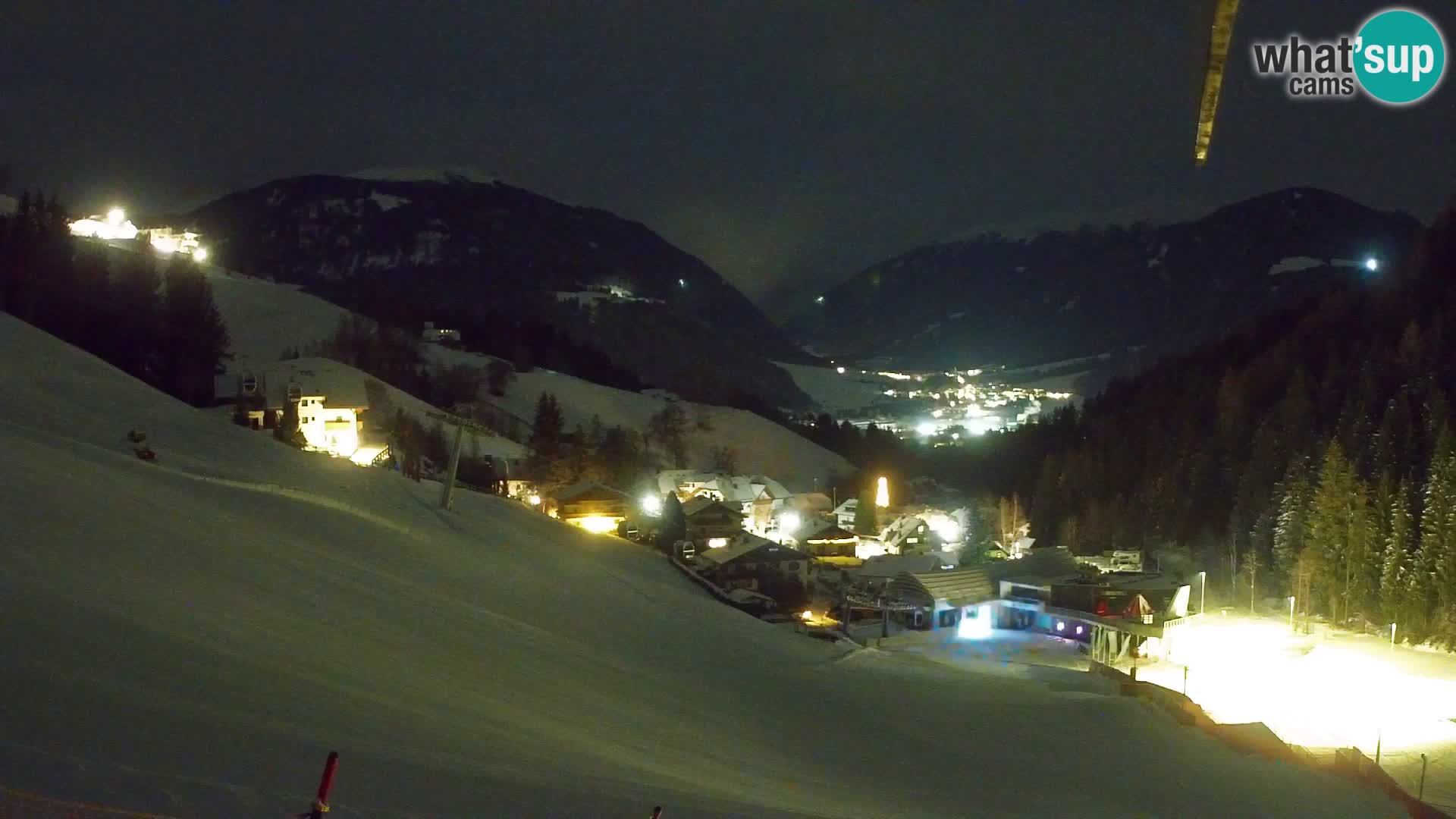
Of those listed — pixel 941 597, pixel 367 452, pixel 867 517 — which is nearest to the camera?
pixel 941 597

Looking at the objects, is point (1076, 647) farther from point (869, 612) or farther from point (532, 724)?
point (532, 724)

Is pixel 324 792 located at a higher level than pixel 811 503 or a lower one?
lower

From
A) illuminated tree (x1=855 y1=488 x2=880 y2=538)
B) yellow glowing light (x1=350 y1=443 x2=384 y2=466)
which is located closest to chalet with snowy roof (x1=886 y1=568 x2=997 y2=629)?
illuminated tree (x1=855 y1=488 x2=880 y2=538)

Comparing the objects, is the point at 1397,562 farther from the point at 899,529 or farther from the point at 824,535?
the point at 824,535

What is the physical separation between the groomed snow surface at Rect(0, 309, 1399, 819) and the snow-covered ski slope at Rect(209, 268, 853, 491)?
5210 centimetres

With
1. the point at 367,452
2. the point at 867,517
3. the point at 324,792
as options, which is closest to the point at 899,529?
the point at 867,517

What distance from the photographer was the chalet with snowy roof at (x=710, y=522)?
4012cm

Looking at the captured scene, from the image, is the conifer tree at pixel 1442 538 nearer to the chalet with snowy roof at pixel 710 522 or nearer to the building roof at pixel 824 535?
the chalet with snowy roof at pixel 710 522

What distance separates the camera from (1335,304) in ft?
174

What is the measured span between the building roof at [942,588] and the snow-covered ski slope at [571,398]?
3610 cm

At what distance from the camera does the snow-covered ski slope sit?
6869 centimetres

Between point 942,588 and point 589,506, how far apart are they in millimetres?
14383

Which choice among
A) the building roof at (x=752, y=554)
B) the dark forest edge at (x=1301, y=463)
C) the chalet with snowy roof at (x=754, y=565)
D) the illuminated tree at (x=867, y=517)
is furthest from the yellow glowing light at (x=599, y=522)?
the dark forest edge at (x=1301, y=463)

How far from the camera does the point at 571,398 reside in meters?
76.2
